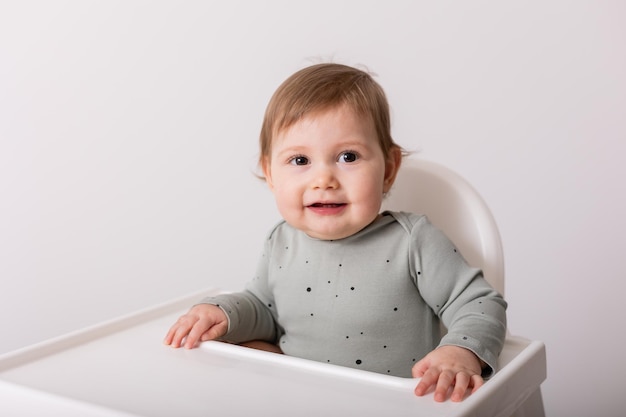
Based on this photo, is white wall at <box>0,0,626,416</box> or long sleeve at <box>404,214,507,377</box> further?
white wall at <box>0,0,626,416</box>

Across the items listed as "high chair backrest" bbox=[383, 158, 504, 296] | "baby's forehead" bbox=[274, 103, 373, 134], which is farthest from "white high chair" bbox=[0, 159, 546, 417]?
"baby's forehead" bbox=[274, 103, 373, 134]

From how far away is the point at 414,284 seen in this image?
1.06 m

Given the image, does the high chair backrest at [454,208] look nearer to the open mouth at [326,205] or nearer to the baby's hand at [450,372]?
the open mouth at [326,205]

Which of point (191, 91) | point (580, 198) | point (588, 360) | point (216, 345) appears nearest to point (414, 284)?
point (216, 345)

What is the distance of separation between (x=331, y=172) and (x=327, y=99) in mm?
97

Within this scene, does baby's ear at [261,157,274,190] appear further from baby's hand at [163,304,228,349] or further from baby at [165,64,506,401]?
baby's hand at [163,304,228,349]

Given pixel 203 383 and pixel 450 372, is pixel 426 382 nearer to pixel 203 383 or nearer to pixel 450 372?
pixel 450 372

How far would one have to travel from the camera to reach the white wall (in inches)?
67.4

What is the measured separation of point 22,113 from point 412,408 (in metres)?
1.75

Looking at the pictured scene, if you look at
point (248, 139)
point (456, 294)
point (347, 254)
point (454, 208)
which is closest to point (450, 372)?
point (456, 294)

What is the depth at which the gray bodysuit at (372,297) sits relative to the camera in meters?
1.03

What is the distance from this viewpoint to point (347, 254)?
3.57 feet

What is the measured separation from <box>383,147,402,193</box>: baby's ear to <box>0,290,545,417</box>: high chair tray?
11.2 inches

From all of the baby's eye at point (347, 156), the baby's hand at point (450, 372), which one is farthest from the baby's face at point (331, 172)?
the baby's hand at point (450, 372)
